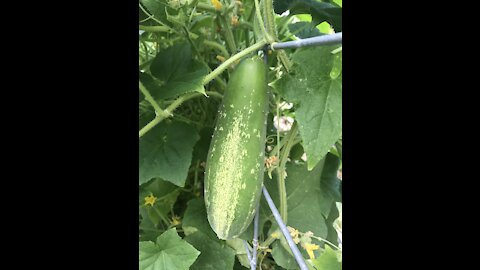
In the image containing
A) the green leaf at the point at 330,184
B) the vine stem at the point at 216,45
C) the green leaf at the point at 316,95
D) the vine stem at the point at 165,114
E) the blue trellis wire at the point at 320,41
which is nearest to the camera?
the blue trellis wire at the point at 320,41

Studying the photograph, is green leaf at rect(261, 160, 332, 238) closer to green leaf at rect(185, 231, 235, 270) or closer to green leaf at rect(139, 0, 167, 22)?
green leaf at rect(185, 231, 235, 270)

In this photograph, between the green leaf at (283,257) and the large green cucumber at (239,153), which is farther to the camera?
the green leaf at (283,257)

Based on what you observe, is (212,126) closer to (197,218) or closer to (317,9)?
(197,218)

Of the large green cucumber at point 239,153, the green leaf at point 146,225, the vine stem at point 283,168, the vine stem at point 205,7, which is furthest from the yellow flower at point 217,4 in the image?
the green leaf at point 146,225

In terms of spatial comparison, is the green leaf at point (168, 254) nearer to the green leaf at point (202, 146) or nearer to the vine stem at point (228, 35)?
the green leaf at point (202, 146)
